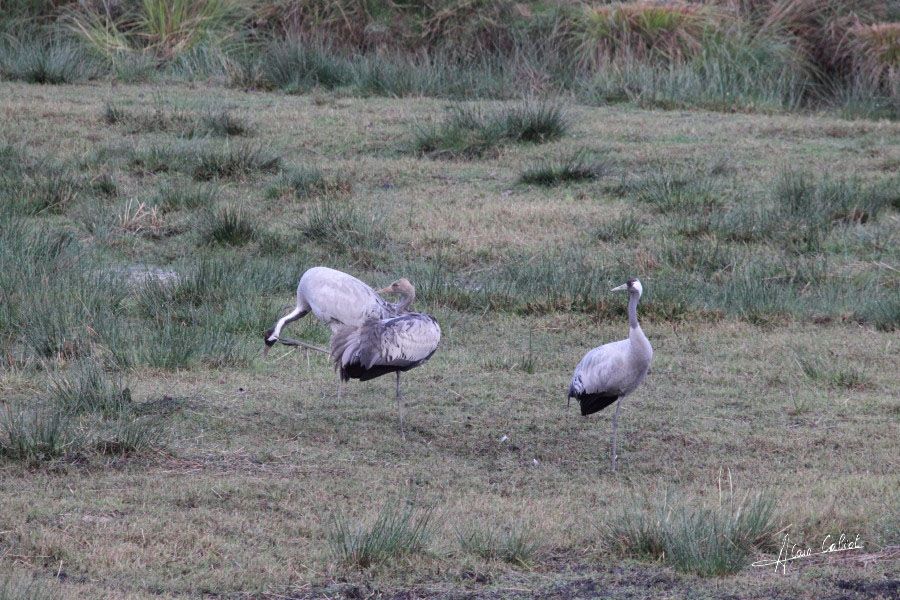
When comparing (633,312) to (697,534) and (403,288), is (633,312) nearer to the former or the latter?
(403,288)

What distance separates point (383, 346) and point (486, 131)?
6.27m

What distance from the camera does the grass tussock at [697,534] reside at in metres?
5.02

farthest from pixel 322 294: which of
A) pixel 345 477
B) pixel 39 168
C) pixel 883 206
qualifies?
pixel 883 206

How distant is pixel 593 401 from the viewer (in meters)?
6.79

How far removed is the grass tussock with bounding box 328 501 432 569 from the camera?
198 inches

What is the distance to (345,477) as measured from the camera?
20.3 feet

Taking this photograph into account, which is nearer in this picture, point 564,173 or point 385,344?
point 385,344

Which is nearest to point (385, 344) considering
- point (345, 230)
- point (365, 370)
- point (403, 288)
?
point (365, 370)

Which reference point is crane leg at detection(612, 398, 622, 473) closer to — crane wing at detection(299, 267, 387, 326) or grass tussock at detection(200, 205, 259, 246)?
crane wing at detection(299, 267, 387, 326)

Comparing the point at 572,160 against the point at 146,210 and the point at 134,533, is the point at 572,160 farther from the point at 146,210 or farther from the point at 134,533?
the point at 134,533

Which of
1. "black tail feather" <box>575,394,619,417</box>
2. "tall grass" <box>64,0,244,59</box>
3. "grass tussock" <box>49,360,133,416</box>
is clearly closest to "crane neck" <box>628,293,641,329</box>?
"black tail feather" <box>575,394,619,417</box>

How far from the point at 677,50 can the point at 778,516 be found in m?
11.0

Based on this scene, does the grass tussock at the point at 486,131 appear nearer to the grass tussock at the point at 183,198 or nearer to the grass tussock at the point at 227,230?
the grass tussock at the point at 183,198

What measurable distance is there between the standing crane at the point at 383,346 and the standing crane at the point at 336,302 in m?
0.30
